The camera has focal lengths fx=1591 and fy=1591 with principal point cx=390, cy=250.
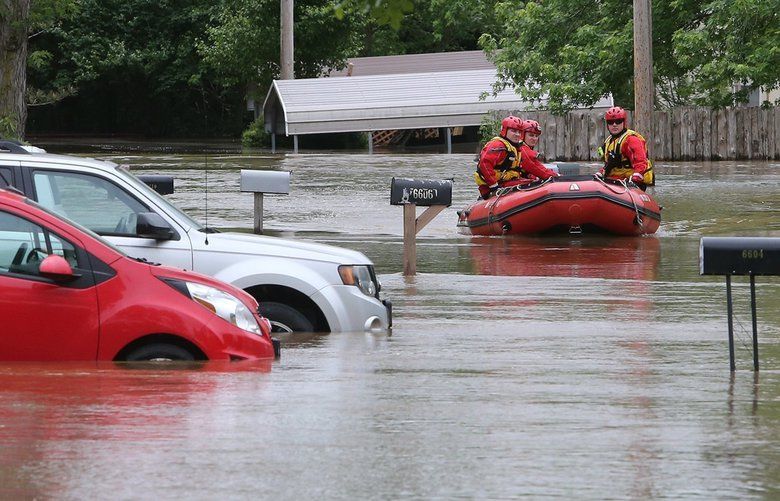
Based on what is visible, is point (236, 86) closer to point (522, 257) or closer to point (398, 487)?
point (522, 257)

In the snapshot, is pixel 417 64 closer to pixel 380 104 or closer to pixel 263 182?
pixel 380 104

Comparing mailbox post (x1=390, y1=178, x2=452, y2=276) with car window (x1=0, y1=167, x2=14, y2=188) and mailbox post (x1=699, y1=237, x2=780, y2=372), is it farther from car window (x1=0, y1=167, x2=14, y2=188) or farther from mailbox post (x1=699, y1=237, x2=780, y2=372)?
mailbox post (x1=699, y1=237, x2=780, y2=372)

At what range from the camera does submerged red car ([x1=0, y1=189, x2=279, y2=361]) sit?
9.01 metres

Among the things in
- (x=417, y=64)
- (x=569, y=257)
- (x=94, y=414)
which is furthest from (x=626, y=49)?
(x=94, y=414)

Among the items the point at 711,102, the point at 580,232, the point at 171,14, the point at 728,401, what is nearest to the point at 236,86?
the point at 171,14

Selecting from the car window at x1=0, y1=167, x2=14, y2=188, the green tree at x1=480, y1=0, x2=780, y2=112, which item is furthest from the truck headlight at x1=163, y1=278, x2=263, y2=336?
the green tree at x1=480, y1=0, x2=780, y2=112

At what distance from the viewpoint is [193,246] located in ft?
35.3

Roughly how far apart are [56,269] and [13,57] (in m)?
17.6

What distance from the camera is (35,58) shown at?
3412 cm

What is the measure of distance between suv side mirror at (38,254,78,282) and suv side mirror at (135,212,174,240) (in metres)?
1.54

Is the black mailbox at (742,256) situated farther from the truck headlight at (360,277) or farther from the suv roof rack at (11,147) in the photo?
the suv roof rack at (11,147)

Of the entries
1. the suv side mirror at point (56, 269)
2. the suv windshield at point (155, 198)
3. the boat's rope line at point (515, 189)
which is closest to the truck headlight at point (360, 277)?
the suv windshield at point (155, 198)

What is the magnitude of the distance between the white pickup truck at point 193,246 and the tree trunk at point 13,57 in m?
14.7

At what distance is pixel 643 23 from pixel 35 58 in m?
12.9
